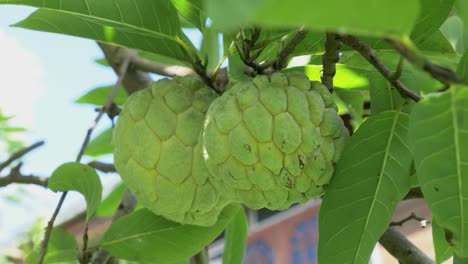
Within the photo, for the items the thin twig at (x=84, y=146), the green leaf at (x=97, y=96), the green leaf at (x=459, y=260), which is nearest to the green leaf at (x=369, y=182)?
the green leaf at (x=459, y=260)

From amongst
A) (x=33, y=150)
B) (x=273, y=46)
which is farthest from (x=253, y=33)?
(x=33, y=150)

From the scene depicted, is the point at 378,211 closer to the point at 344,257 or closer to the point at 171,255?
the point at 344,257

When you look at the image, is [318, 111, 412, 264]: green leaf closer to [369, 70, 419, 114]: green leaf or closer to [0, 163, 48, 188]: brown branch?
[369, 70, 419, 114]: green leaf

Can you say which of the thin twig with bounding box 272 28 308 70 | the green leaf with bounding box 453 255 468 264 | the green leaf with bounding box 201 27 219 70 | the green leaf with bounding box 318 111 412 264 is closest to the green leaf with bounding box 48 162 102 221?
the green leaf with bounding box 201 27 219 70

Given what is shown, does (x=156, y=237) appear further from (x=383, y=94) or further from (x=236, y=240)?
(x=383, y=94)

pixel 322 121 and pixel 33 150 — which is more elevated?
pixel 322 121

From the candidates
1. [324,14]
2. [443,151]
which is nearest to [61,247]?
[443,151]

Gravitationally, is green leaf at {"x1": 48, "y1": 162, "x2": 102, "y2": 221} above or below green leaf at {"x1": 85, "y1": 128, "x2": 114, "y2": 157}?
above
